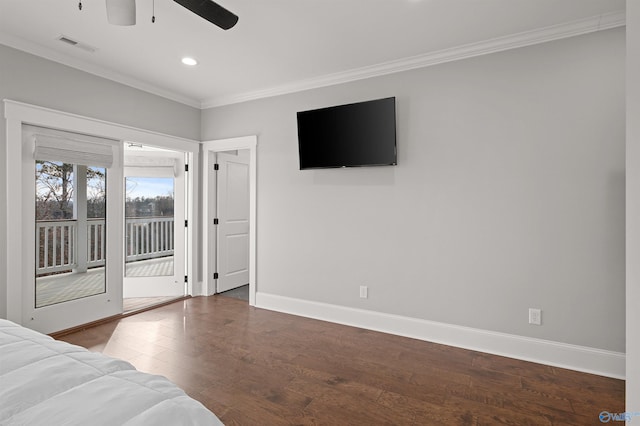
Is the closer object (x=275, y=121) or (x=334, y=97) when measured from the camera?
(x=334, y=97)

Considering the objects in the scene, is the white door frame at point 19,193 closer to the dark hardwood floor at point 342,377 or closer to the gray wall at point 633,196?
the dark hardwood floor at point 342,377

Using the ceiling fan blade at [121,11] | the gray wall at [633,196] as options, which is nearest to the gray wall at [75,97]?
the ceiling fan blade at [121,11]

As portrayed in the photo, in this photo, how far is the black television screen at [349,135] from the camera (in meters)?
3.30

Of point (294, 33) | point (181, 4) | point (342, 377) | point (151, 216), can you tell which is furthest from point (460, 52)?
point (151, 216)

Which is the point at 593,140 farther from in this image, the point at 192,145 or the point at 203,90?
the point at 192,145

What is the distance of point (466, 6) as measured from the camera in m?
2.45

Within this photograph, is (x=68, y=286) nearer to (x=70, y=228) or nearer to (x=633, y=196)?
(x=70, y=228)

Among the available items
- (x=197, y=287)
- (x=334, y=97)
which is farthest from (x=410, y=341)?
(x=197, y=287)

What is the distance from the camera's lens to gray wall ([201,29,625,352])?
8.55 ft

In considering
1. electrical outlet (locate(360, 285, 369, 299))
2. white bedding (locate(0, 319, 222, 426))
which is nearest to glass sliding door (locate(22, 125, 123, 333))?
white bedding (locate(0, 319, 222, 426))

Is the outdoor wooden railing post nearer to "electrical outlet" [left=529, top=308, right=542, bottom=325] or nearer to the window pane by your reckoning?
the window pane

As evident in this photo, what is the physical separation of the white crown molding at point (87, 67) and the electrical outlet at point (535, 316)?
14.7 ft

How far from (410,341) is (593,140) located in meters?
2.21

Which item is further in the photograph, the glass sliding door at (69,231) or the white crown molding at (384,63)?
the glass sliding door at (69,231)
